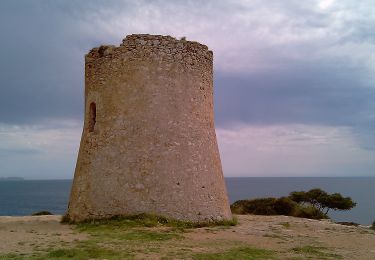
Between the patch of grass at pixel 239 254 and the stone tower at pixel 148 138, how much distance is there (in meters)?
4.02

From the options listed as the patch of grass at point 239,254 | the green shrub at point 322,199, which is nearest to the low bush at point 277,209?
the green shrub at point 322,199

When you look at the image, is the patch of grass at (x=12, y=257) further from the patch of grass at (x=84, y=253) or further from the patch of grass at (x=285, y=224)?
the patch of grass at (x=285, y=224)

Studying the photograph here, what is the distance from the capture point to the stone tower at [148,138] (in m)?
13.8

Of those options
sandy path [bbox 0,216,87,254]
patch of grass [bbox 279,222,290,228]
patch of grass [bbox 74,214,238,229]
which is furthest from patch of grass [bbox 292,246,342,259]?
sandy path [bbox 0,216,87,254]

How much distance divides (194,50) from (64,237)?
7.79 meters

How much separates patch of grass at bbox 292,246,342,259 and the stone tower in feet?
13.9

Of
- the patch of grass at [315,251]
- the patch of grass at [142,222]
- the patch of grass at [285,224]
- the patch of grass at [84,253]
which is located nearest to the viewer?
the patch of grass at [84,253]

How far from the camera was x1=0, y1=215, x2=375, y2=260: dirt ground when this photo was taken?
31.5 feet

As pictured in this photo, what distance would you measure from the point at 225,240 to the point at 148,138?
14.7 feet

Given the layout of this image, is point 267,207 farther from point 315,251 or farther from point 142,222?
point 315,251

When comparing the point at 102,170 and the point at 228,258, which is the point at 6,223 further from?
the point at 228,258

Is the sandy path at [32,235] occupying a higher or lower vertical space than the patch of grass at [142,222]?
lower

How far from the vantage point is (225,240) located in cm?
1139

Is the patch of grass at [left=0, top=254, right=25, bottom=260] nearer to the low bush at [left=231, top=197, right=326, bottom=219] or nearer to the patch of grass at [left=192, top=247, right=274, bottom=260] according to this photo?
the patch of grass at [left=192, top=247, right=274, bottom=260]
